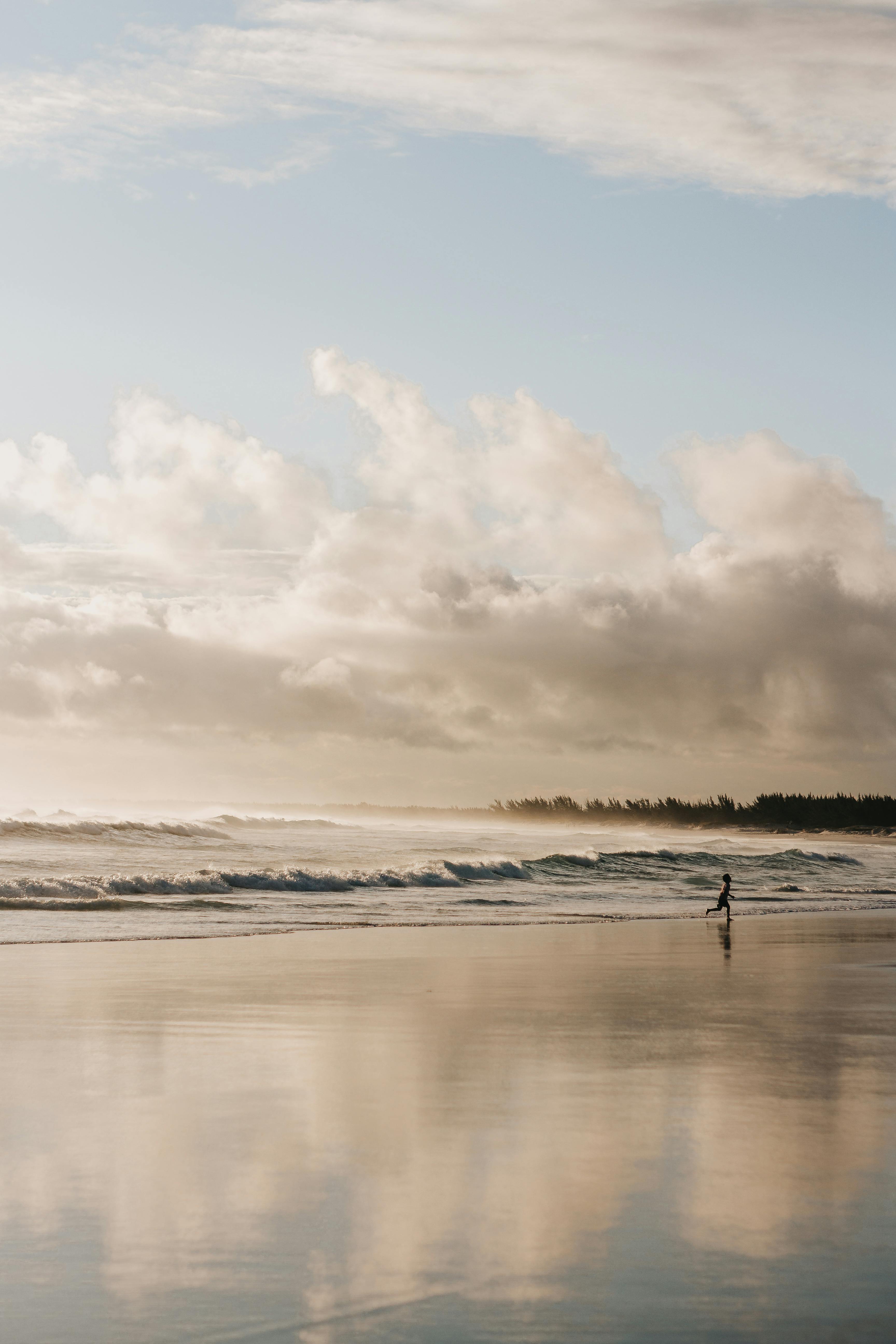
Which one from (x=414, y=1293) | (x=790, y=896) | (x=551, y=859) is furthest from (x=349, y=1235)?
(x=551, y=859)

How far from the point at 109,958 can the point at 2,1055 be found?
7.77 meters

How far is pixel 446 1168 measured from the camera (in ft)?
20.5

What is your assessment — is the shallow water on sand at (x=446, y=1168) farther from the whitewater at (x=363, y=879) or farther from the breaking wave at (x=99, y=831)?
the breaking wave at (x=99, y=831)

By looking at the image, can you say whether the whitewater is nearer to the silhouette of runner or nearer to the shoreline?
the shoreline

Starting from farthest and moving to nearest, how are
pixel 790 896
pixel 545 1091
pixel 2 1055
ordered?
pixel 790 896 < pixel 2 1055 < pixel 545 1091

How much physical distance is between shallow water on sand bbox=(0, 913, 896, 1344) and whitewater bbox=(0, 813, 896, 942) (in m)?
11.4

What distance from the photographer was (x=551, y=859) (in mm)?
46188

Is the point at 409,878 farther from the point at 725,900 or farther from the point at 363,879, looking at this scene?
the point at 725,900

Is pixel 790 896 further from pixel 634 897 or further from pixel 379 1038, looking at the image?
pixel 379 1038

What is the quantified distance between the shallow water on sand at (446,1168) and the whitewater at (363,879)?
11.4 meters

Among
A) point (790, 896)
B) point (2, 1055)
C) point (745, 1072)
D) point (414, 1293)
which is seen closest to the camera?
point (414, 1293)

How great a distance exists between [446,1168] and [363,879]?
29.2m

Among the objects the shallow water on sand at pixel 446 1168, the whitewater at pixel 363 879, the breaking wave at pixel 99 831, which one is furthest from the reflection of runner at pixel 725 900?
the breaking wave at pixel 99 831

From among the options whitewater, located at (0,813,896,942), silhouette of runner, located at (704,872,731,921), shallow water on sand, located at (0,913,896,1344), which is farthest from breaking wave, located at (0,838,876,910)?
shallow water on sand, located at (0,913,896,1344)
